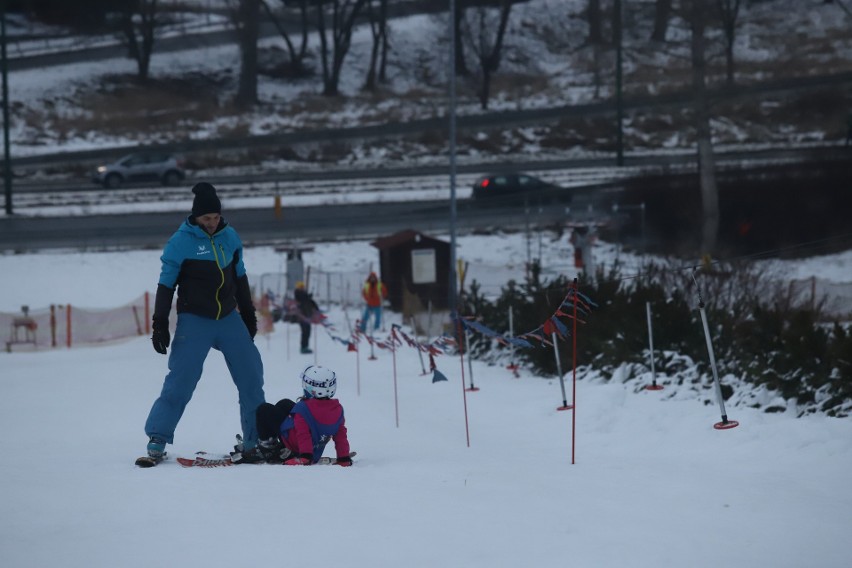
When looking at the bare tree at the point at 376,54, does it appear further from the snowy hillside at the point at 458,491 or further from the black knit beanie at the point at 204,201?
the black knit beanie at the point at 204,201

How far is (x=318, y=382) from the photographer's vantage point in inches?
337

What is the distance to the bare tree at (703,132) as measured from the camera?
3142cm

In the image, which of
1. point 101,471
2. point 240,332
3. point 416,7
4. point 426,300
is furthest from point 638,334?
point 416,7

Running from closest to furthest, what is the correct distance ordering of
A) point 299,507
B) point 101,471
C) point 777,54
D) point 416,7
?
point 299,507, point 101,471, point 777,54, point 416,7

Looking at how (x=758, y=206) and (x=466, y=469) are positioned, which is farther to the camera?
(x=758, y=206)

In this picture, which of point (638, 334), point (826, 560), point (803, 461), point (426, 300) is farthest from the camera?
point (426, 300)

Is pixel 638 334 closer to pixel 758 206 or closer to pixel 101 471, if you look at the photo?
pixel 101 471

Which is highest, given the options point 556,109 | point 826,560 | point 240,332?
point 556,109

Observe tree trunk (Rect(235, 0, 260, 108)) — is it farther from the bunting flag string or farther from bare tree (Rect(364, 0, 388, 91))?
the bunting flag string

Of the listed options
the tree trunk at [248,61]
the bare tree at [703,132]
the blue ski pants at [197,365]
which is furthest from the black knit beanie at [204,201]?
the tree trunk at [248,61]

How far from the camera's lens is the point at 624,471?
27.0ft

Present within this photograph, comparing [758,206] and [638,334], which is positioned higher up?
[758,206]

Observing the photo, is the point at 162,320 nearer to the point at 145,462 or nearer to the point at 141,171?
the point at 145,462

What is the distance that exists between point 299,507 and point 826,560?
2.81 m
